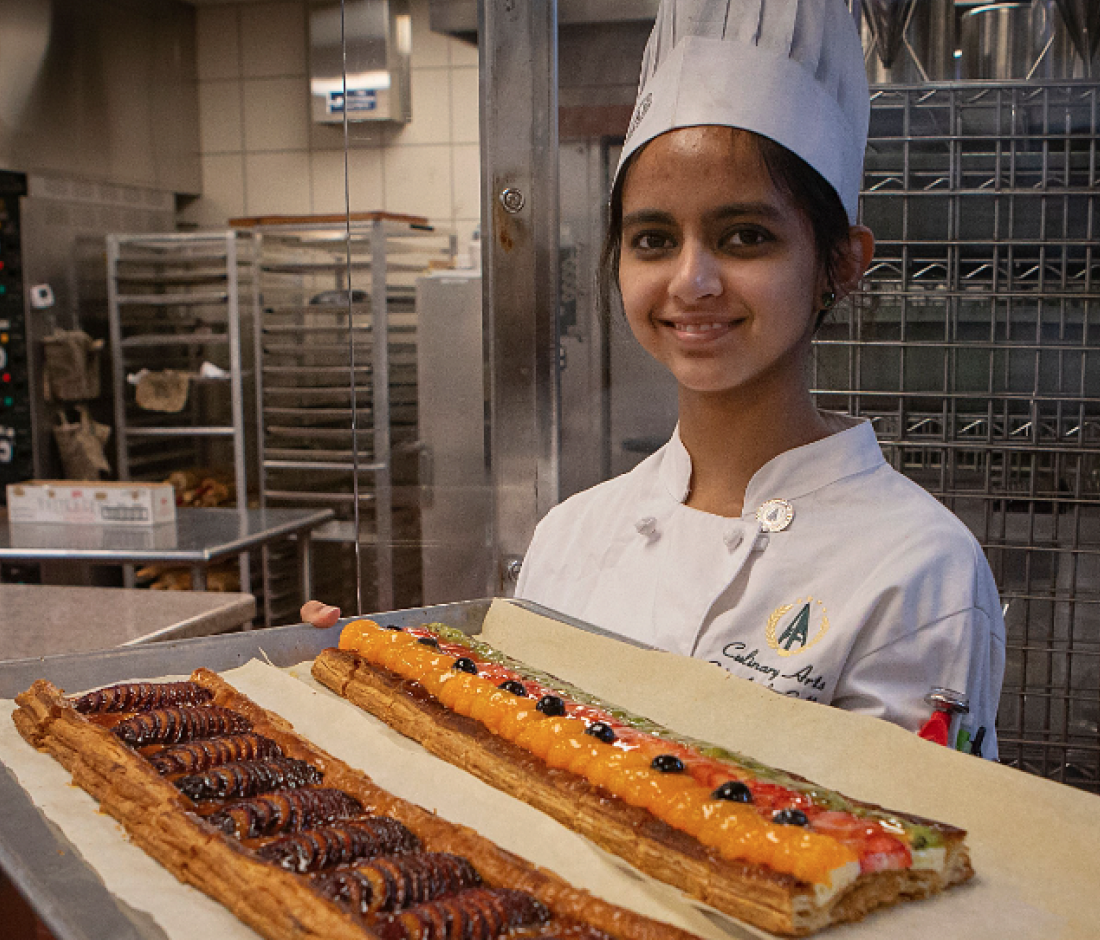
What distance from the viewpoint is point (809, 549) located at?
1.68 m

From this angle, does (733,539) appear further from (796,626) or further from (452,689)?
(452,689)

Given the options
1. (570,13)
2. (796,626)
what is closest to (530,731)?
(796,626)

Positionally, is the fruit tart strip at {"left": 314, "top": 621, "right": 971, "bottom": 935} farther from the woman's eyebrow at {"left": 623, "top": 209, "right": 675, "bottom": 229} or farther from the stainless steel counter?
the stainless steel counter

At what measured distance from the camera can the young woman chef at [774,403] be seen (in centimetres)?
156

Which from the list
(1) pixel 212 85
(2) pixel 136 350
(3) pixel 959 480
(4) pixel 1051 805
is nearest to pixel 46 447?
(2) pixel 136 350

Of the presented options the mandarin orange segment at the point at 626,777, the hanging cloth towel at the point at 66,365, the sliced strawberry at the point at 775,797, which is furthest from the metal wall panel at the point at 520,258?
the hanging cloth towel at the point at 66,365

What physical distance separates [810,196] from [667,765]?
914 millimetres

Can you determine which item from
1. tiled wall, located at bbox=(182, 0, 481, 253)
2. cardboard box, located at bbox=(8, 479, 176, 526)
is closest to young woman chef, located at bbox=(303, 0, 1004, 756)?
cardboard box, located at bbox=(8, 479, 176, 526)

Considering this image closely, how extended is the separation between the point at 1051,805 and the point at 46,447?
21.1 feet

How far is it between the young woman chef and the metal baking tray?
0.94 ft

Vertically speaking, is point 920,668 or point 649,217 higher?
point 649,217

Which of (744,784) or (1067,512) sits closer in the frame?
(744,784)

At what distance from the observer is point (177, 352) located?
7.26 meters

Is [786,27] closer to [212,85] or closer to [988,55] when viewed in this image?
[988,55]
